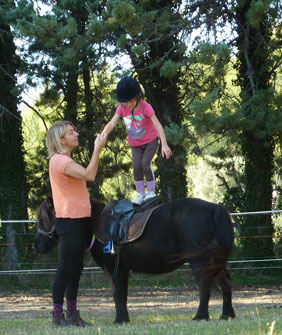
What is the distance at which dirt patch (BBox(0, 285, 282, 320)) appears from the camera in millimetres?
9492

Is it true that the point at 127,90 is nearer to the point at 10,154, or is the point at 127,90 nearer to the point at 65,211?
the point at 65,211

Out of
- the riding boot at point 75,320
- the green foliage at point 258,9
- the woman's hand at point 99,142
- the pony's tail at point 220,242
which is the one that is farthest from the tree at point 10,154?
the pony's tail at point 220,242

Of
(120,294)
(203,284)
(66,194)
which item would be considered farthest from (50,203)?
(203,284)

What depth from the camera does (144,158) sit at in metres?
6.44

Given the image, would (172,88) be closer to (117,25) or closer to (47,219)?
(117,25)

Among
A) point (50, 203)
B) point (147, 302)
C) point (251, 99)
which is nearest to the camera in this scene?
point (50, 203)

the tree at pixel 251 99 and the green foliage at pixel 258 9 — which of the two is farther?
the tree at pixel 251 99

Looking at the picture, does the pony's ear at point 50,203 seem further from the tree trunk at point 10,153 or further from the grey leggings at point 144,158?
the tree trunk at point 10,153

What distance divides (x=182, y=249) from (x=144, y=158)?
1.12 metres

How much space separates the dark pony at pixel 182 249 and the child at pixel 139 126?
1.78 ft

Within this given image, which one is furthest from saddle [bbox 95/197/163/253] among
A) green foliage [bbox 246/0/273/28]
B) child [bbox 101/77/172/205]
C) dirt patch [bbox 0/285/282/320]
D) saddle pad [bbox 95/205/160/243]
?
green foliage [bbox 246/0/273/28]

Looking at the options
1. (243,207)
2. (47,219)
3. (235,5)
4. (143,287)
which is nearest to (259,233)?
(243,207)

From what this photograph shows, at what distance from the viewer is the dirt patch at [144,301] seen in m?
9.49

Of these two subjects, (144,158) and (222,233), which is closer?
(222,233)
